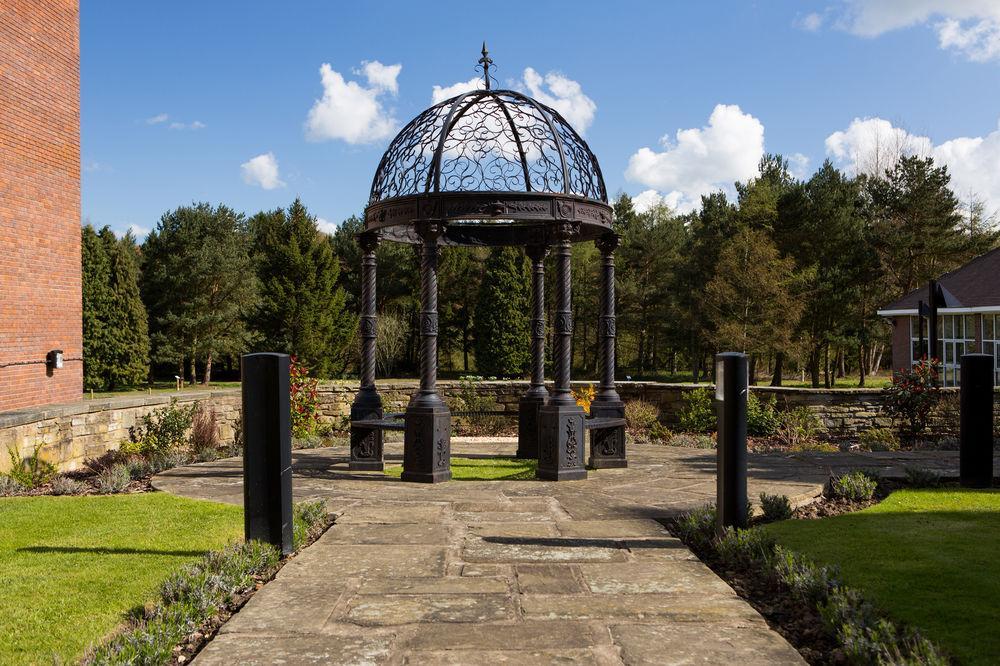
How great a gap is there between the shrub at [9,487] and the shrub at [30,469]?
0.63 ft

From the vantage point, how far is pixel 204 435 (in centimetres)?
1019

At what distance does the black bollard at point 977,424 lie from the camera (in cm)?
671

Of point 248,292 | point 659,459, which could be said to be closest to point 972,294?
point 659,459

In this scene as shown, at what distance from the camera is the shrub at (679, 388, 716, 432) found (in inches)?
466

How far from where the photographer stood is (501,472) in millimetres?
8109

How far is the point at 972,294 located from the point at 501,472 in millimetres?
18623

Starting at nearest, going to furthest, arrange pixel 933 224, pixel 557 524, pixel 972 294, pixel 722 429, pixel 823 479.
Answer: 1. pixel 722 429
2. pixel 557 524
3. pixel 823 479
4. pixel 972 294
5. pixel 933 224

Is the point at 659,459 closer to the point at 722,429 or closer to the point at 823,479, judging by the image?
the point at 823,479

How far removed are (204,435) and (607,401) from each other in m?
5.50

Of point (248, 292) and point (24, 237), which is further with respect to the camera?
point (248, 292)

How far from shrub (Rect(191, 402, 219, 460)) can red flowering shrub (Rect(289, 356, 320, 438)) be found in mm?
1124

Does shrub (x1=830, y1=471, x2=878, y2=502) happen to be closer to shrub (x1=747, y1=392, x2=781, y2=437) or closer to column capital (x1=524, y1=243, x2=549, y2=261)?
column capital (x1=524, y1=243, x2=549, y2=261)

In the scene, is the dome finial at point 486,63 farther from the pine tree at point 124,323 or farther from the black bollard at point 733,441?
the pine tree at point 124,323

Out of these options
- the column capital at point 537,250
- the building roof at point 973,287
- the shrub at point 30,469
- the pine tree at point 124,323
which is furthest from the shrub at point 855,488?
the pine tree at point 124,323
